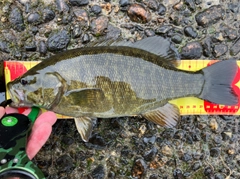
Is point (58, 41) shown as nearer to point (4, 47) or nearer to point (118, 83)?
point (4, 47)

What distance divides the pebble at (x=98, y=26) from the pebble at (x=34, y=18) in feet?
1.83

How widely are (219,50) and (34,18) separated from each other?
1981 millimetres

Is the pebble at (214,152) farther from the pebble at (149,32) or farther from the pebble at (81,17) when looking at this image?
the pebble at (81,17)

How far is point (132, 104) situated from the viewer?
305 cm

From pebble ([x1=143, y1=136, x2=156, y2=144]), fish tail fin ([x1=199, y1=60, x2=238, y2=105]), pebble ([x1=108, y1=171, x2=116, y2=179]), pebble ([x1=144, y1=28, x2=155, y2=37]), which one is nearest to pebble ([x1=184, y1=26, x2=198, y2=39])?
pebble ([x1=144, y1=28, x2=155, y2=37])

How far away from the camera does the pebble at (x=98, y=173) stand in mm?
3375

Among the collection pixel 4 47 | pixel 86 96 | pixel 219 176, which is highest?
pixel 4 47

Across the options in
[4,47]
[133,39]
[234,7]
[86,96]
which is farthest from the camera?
[234,7]

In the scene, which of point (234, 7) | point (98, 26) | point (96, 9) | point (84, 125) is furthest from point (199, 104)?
point (96, 9)

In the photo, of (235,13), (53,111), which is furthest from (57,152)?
(235,13)

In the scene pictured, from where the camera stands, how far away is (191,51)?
136 inches

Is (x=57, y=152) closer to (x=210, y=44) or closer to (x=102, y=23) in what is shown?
(x=102, y=23)

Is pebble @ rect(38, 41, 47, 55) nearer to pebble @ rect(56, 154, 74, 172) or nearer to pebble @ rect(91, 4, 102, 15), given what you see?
pebble @ rect(91, 4, 102, 15)

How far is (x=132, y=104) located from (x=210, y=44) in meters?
1.16
